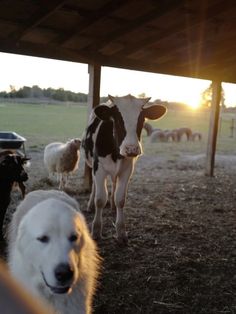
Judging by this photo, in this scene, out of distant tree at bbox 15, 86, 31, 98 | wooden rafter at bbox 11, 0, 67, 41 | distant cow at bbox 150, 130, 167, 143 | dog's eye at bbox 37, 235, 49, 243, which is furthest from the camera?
distant tree at bbox 15, 86, 31, 98

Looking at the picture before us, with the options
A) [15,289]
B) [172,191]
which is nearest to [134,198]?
[172,191]

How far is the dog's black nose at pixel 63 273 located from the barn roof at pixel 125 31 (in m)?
3.65

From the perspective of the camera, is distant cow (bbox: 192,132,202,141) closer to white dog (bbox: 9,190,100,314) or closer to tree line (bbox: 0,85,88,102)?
tree line (bbox: 0,85,88,102)

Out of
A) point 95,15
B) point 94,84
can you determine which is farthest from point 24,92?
point 95,15

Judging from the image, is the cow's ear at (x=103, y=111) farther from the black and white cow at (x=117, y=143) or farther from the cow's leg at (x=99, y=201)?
the cow's leg at (x=99, y=201)

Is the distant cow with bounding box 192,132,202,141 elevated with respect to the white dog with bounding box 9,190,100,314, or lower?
lower

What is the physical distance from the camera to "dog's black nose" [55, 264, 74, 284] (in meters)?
2.22

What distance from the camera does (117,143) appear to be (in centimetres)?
502

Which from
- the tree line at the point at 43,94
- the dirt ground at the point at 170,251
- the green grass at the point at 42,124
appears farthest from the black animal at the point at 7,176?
the tree line at the point at 43,94

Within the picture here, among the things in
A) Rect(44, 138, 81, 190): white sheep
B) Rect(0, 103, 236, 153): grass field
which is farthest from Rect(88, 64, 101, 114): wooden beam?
Rect(0, 103, 236, 153): grass field

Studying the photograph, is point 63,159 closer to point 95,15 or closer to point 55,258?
point 95,15

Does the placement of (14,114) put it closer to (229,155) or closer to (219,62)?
(229,155)

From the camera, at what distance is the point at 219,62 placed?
8594 millimetres

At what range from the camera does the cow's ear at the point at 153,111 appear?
5291 mm
